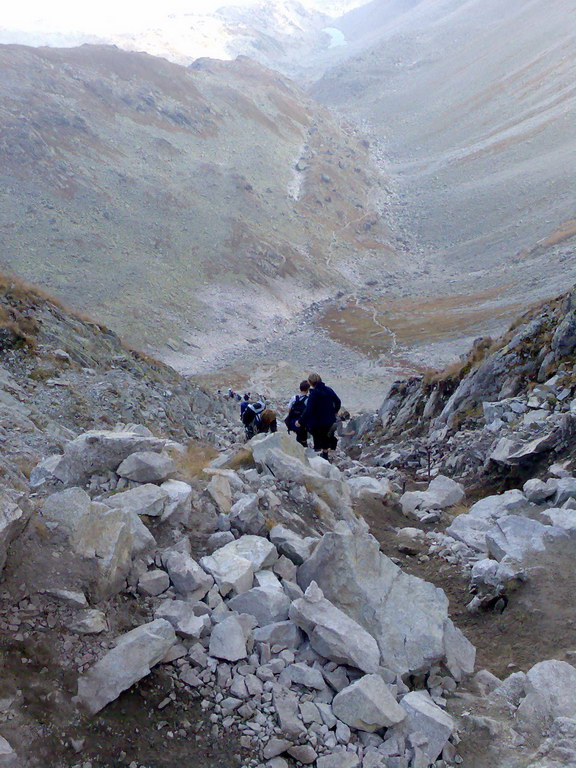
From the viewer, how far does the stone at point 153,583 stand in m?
5.38

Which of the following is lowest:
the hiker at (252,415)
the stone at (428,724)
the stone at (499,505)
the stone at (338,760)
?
the hiker at (252,415)

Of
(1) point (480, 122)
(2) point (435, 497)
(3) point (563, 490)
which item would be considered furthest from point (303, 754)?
(1) point (480, 122)

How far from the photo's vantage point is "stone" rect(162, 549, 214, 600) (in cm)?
544

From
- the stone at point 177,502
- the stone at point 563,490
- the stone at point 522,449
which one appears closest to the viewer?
the stone at point 177,502

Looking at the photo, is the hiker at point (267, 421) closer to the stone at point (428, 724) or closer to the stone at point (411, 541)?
the stone at point (411, 541)

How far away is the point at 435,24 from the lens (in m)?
157

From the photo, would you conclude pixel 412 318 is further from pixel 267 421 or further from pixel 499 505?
pixel 499 505

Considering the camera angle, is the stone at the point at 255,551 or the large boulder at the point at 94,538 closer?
the large boulder at the point at 94,538

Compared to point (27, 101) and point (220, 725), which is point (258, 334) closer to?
point (27, 101)

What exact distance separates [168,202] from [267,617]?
56150 millimetres

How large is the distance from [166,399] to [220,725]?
1393 centimetres

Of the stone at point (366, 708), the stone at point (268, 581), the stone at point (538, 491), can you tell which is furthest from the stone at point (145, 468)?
the stone at point (538, 491)

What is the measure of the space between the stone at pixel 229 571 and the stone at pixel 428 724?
1657mm

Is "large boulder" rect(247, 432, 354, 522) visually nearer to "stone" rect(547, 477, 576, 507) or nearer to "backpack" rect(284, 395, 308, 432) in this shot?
"backpack" rect(284, 395, 308, 432)
